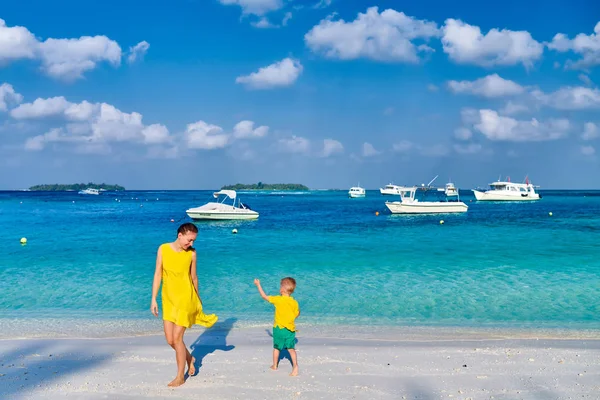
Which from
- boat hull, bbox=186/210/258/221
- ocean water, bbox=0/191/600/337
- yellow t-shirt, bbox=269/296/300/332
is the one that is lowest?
ocean water, bbox=0/191/600/337

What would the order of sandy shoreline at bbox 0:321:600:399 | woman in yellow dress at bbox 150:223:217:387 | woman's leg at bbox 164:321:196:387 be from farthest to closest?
sandy shoreline at bbox 0:321:600:399
woman's leg at bbox 164:321:196:387
woman in yellow dress at bbox 150:223:217:387

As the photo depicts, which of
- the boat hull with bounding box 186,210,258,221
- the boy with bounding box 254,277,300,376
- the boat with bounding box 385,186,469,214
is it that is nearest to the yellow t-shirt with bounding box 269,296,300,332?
the boy with bounding box 254,277,300,376

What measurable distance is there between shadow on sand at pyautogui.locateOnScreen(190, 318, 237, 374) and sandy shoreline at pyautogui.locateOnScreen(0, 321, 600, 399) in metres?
0.04

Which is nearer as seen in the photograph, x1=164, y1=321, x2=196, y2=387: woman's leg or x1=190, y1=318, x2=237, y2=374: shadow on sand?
x1=164, y1=321, x2=196, y2=387: woman's leg

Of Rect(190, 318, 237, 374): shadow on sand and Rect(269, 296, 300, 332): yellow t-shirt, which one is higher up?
Rect(269, 296, 300, 332): yellow t-shirt

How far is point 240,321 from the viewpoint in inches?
444

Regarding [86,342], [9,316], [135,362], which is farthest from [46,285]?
[135,362]

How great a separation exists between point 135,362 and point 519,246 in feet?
79.9

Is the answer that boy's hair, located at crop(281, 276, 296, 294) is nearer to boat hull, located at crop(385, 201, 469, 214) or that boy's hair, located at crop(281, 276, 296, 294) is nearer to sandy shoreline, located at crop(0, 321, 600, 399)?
sandy shoreline, located at crop(0, 321, 600, 399)

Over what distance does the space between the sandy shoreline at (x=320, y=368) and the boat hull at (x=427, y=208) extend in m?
48.2

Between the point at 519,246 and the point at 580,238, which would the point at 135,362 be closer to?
the point at 519,246

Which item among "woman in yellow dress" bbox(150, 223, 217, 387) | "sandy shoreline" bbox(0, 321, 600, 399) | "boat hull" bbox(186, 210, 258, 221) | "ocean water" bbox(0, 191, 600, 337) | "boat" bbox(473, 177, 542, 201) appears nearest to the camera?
"woman in yellow dress" bbox(150, 223, 217, 387)

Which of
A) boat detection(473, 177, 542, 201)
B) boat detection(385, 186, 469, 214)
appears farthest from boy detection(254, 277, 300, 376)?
boat detection(473, 177, 542, 201)

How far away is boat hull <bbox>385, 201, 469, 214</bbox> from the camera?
5666 centimetres
